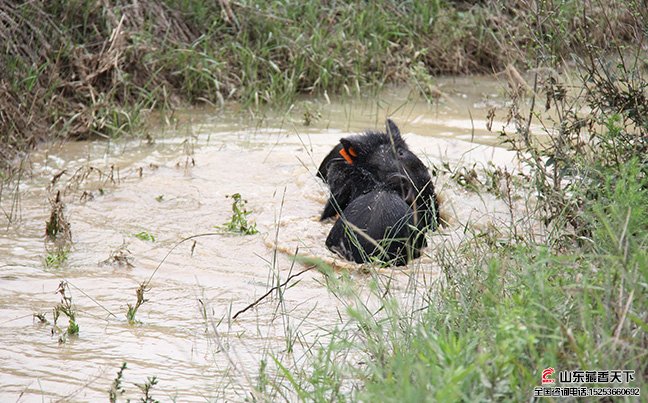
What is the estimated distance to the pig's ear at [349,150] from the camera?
643cm

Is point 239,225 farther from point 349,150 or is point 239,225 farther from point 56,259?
point 56,259

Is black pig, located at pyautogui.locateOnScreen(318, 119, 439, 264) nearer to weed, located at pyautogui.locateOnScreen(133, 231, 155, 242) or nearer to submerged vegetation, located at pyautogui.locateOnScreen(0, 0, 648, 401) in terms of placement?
submerged vegetation, located at pyautogui.locateOnScreen(0, 0, 648, 401)

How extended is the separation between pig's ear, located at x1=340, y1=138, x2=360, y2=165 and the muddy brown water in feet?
0.92

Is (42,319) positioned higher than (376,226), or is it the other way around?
(376,226)

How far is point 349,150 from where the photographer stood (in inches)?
256

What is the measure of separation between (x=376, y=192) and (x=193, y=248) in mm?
1240

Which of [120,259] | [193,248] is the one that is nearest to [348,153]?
[193,248]

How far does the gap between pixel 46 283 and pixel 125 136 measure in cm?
339

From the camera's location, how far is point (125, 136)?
8398 millimetres

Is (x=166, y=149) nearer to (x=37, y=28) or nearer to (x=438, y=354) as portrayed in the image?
(x=37, y=28)

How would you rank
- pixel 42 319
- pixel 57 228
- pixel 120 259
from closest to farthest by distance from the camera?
pixel 42 319 < pixel 120 259 < pixel 57 228

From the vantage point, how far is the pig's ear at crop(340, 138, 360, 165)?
6.43 metres

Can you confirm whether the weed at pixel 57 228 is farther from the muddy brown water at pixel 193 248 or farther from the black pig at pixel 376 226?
the black pig at pixel 376 226

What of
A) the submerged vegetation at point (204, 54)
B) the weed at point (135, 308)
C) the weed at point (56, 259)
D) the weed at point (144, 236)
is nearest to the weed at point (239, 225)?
the weed at point (144, 236)
